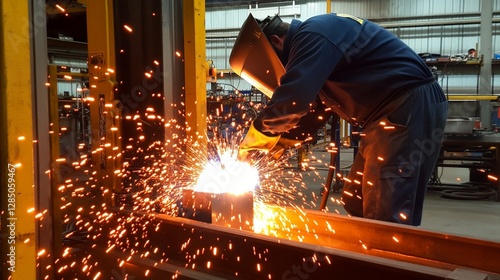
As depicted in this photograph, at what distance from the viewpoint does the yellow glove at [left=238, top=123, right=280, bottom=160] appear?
84.4 inches

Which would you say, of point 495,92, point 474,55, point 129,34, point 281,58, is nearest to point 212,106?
point 129,34

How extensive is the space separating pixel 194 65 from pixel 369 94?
104cm

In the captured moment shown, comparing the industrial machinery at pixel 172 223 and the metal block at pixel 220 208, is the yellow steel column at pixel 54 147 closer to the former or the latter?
the industrial machinery at pixel 172 223

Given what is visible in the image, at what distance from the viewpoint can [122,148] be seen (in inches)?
103

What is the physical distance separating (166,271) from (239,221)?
1.49ft

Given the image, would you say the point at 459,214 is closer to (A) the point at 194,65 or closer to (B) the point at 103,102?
(A) the point at 194,65

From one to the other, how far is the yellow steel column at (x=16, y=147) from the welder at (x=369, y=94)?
3.30 ft

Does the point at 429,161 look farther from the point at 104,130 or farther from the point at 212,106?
the point at 212,106

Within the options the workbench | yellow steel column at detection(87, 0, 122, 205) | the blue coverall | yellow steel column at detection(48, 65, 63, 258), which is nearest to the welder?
the blue coverall

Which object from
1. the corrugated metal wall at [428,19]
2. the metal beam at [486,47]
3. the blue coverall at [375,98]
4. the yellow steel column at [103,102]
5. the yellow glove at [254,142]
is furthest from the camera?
the corrugated metal wall at [428,19]

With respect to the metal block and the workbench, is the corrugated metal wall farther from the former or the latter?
the metal block

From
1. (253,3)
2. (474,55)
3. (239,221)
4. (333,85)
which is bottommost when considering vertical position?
(239,221)

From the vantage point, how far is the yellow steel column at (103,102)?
94.3 inches

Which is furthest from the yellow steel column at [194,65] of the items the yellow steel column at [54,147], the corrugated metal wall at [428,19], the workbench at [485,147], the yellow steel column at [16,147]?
the corrugated metal wall at [428,19]
